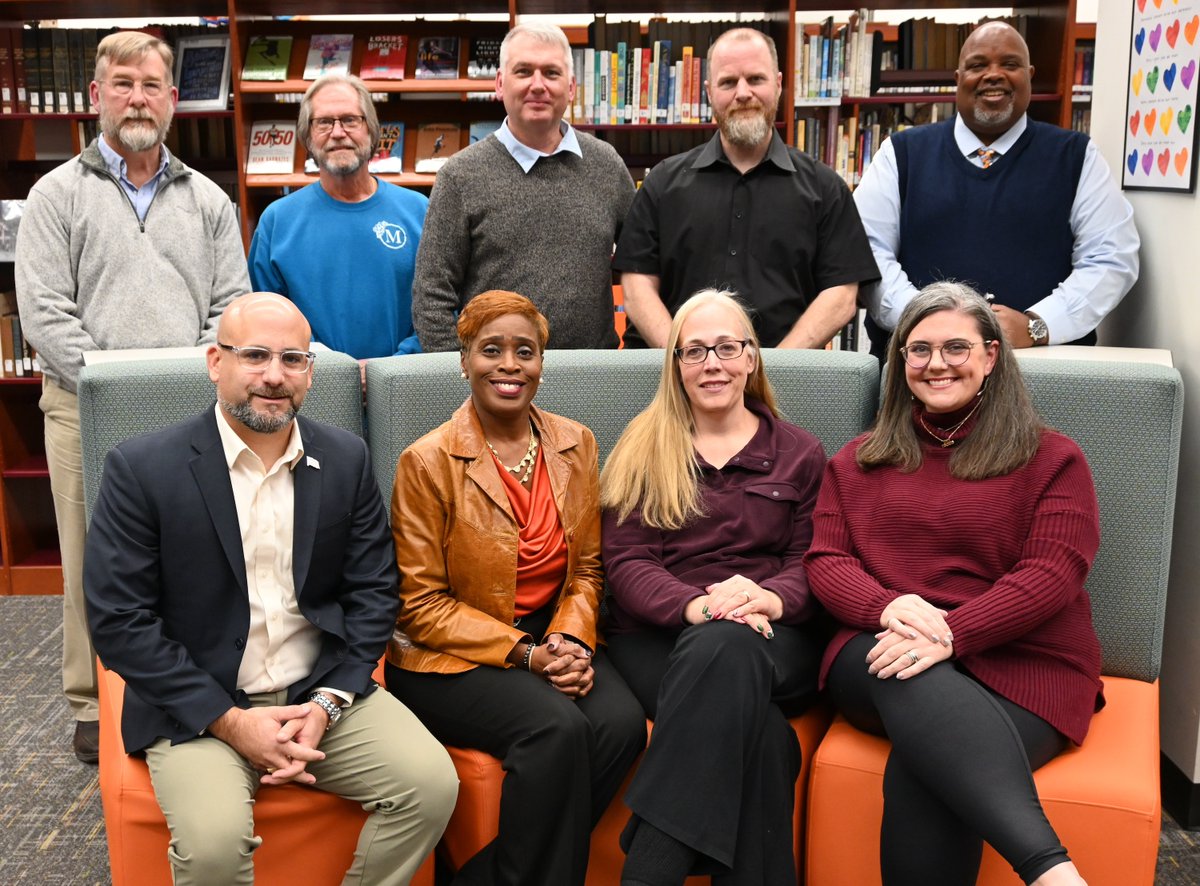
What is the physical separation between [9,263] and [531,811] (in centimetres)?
360

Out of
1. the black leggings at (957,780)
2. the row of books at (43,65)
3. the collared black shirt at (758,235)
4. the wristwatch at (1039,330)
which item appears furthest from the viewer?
the row of books at (43,65)

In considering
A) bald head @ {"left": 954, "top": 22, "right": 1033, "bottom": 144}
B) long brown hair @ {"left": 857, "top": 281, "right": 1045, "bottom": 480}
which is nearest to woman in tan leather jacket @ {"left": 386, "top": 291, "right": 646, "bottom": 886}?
long brown hair @ {"left": 857, "top": 281, "right": 1045, "bottom": 480}

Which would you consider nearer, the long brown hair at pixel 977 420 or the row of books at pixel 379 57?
the long brown hair at pixel 977 420

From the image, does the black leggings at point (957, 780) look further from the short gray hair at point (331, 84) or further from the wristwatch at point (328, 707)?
the short gray hair at point (331, 84)

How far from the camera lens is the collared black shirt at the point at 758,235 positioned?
301 centimetres

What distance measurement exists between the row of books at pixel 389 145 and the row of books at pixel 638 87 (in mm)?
418

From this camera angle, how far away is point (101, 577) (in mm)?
2047

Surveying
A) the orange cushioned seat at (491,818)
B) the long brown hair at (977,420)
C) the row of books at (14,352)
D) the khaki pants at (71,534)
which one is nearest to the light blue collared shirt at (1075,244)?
the long brown hair at (977,420)

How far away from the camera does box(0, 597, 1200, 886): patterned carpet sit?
8.27ft

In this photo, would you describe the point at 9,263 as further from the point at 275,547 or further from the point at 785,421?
the point at 785,421

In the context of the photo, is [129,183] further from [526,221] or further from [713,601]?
[713,601]

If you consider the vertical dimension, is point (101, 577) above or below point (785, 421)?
below

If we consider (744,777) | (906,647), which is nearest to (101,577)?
(744,777)

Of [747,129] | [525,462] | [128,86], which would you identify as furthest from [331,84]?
[525,462]
